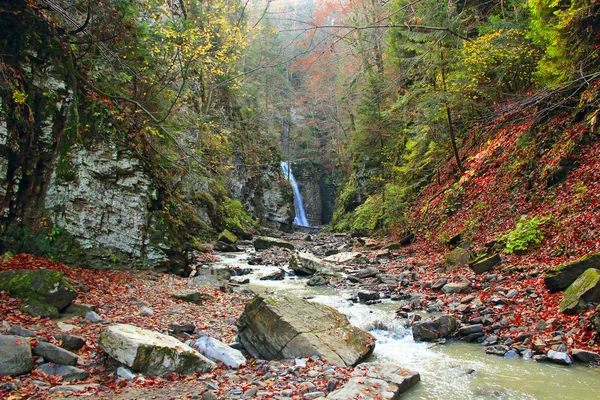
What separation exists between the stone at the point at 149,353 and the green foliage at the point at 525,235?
7.50 metres

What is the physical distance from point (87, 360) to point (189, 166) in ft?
14.7

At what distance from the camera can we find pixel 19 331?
441 cm

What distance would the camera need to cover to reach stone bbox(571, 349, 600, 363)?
471cm

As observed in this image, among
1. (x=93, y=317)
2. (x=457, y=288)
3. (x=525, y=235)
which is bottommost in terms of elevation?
(x=93, y=317)

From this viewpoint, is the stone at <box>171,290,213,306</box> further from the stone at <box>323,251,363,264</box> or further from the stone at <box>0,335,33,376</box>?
the stone at <box>323,251,363,264</box>

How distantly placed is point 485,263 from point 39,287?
29.5ft

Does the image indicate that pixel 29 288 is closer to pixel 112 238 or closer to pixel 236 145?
pixel 112 238

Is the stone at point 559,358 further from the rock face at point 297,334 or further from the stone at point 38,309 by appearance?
the stone at point 38,309

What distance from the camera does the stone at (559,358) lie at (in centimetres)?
480

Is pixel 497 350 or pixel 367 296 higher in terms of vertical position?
pixel 367 296

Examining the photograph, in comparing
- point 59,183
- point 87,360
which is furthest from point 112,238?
point 87,360

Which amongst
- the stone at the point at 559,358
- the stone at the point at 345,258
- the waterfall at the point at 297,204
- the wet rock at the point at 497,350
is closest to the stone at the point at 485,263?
the wet rock at the point at 497,350

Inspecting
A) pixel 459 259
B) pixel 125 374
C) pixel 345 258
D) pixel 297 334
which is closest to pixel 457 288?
pixel 459 259

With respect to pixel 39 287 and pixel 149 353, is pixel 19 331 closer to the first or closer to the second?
pixel 39 287
